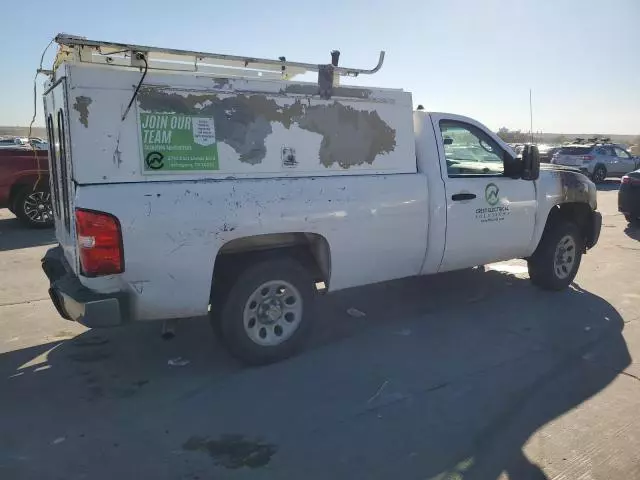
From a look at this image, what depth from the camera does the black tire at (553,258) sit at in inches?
242

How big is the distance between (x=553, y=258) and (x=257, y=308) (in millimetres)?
3772

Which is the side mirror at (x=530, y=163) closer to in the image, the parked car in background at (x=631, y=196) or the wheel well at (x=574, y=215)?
the wheel well at (x=574, y=215)

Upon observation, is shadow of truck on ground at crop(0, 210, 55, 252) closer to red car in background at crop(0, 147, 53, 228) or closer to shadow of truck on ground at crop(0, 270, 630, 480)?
red car in background at crop(0, 147, 53, 228)

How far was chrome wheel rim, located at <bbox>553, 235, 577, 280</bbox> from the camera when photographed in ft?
20.6

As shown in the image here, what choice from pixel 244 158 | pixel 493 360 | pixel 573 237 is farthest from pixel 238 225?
pixel 573 237

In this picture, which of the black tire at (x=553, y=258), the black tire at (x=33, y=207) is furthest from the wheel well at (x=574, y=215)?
the black tire at (x=33, y=207)

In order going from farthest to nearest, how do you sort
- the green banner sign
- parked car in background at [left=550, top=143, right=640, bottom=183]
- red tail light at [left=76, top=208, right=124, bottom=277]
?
parked car in background at [left=550, top=143, right=640, bottom=183] → the green banner sign → red tail light at [left=76, top=208, right=124, bottom=277]

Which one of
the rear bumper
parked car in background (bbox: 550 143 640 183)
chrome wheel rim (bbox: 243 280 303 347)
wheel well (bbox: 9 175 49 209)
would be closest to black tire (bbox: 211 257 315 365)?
chrome wheel rim (bbox: 243 280 303 347)

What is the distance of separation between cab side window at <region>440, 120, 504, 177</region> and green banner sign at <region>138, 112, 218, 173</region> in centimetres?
238

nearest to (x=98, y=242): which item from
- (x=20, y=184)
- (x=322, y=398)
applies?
(x=322, y=398)

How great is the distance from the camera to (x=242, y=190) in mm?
3900

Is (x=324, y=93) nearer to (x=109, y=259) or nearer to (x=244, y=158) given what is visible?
(x=244, y=158)

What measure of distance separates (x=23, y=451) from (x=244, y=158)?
2.36 meters

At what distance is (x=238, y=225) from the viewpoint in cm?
386
